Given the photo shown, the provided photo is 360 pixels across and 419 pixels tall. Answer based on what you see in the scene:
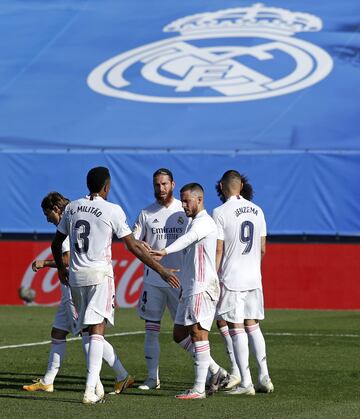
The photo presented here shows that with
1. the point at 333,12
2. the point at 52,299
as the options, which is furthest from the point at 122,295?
the point at 333,12

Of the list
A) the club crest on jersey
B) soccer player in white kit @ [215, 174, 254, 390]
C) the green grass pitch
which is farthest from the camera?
the club crest on jersey

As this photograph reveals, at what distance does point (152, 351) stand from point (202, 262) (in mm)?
1681

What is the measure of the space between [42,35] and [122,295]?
35.2ft

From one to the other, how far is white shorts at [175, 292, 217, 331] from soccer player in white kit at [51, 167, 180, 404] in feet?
1.41

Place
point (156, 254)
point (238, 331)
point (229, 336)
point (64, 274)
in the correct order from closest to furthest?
1. point (156, 254)
2. point (64, 274)
3. point (238, 331)
4. point (229, 336)

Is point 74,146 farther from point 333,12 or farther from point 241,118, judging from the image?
point 333,12

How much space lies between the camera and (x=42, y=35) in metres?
34.7

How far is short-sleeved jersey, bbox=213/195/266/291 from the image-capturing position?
12.5 meters

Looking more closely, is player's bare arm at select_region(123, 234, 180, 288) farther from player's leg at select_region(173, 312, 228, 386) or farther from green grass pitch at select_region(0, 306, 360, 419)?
green grass pitch at select_region(0, 306, 360, 419)

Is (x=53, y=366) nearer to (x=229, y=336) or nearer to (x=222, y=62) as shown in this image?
(x=229, y=336)

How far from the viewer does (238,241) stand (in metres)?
12.6

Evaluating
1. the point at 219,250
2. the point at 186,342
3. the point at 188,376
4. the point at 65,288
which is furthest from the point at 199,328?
the point at 188,376

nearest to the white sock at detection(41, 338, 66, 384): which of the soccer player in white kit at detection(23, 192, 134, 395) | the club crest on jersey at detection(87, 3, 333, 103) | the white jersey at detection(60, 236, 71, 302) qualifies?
the soccer player in white kit at detection(23, 192, 134, 395)

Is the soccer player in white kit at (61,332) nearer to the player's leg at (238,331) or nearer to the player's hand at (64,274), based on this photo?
the player's hand at (64,274)
